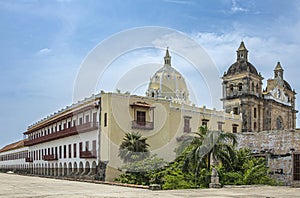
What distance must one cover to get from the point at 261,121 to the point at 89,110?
27459 millimetres

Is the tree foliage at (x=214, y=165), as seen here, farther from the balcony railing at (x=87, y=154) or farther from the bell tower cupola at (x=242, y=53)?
the bell tower cupola at (x=242, y=53)

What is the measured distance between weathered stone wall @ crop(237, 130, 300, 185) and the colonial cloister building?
35.8 feet

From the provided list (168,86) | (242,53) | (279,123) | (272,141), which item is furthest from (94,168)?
(279,123)

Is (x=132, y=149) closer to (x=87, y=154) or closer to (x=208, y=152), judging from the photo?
(x=87, y=154)

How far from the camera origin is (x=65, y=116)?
3800 centimetres

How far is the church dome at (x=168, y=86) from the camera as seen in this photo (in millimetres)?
50375

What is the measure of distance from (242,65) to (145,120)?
24.3 metres

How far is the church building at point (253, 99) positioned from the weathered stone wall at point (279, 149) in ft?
81.8

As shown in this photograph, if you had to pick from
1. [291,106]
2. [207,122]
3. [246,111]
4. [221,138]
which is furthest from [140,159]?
[291,106]

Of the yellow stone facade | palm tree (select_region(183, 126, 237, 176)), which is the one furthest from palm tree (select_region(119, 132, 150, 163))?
palm tree (select_region(183, 126, 237, 176))

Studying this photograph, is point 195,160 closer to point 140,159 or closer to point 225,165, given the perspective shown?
point 225,165

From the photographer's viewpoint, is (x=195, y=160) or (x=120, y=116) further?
(x=120, y=116)

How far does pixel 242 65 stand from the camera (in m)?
53.5

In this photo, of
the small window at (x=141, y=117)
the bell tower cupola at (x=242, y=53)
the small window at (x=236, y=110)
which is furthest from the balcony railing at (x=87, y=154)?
the bell tower cupola at (x=242, y=53)
